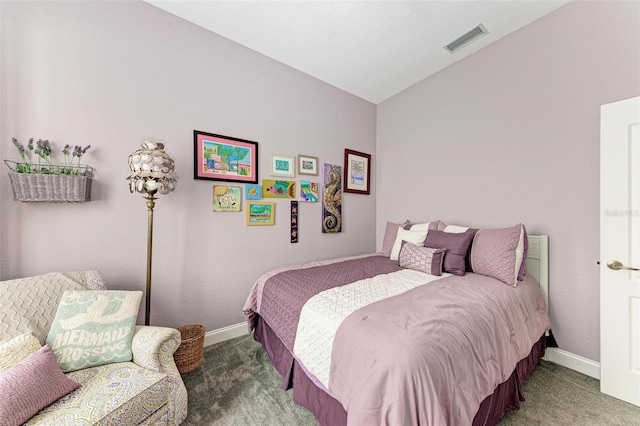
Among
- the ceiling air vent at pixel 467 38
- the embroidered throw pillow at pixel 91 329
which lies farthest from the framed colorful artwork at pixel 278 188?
the ceiling air vent at pixel 467 38

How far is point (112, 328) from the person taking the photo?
1.30 m

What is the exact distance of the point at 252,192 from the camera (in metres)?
2.41

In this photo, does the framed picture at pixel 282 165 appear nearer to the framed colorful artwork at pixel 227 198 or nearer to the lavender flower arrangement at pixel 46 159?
the framed colorful artwork at pixel 227 198

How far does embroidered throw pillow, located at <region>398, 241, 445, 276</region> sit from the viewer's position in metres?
1.91

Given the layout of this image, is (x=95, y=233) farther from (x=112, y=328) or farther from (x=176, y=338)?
(x=176, y=338)

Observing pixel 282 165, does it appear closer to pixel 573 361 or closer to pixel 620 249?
pixel 620 249

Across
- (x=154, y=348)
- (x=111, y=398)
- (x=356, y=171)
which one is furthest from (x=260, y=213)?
(x=111, y=398)

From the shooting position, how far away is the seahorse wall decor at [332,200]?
9.70 ft

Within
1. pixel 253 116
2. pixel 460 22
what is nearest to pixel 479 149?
pixel 460 22

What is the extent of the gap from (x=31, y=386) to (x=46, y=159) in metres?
1.36

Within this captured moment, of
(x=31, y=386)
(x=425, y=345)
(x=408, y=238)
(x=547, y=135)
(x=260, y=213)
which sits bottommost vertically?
(x=31, y=386)

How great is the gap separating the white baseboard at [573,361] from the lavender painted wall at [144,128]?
2277mm

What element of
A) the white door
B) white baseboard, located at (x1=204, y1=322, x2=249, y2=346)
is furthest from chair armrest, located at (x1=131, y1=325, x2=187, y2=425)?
the white door

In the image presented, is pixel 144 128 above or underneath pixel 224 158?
above
